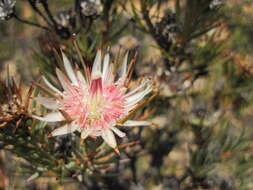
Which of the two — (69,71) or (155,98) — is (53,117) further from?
(155,98)

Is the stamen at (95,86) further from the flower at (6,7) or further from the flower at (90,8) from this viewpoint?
the flower at (6,7)

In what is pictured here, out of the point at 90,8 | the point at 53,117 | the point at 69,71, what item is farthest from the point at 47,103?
the point at 90,8

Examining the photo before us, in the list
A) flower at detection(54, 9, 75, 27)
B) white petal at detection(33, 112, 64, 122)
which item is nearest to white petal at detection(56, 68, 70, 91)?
white petal at detection(33, 112, 64, 122)

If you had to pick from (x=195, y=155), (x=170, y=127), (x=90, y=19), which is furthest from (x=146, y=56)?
(x=90, y=19)

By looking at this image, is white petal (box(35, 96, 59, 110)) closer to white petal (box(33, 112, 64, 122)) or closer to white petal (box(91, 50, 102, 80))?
white petal (box(33, 112, 64, 122))

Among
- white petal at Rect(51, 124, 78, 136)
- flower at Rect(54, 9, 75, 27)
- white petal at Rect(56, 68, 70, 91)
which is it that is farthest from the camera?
flower at Rect(54, 9, 75, 27)

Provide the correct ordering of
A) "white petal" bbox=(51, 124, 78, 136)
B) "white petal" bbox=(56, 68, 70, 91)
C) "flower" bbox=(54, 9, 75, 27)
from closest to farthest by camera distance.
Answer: "white petal" bbox=(51, 124, 78, 136) → "white petal" bbox=(56, 68, 70, 91) → "flower" bbox=(54, 9, 75, 27)

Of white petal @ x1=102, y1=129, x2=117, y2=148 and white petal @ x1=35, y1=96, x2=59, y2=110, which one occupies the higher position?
white petal @ x1=35, y1=96, x2=59, y2=110
